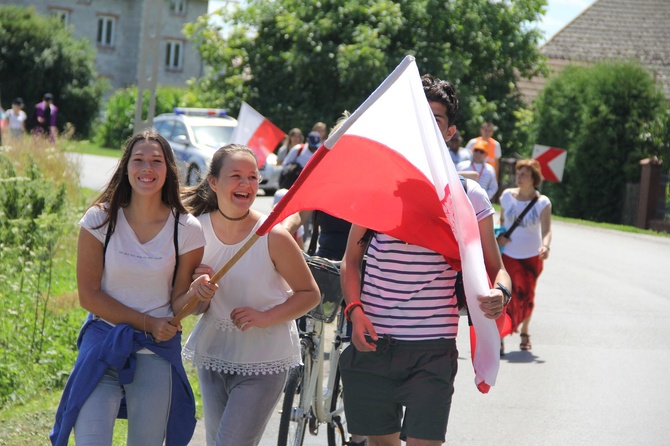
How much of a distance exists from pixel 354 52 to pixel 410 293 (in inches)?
1053

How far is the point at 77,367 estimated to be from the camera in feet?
14.5

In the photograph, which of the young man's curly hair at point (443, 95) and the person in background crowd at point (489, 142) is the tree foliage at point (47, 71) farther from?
the young man's curly hair at point (443, 95)

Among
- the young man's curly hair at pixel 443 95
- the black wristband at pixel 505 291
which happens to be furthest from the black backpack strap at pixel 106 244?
the black wristband at pixel 505 291

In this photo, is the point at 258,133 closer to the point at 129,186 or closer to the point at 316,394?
the point at 316,394

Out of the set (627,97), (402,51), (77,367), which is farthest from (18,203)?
(402,51)

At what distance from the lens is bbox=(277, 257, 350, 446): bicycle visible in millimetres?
5714

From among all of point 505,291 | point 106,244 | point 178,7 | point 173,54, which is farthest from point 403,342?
point 178,7

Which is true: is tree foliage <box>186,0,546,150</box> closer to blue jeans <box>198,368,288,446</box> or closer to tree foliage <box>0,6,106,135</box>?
tree foliage <box>0,6,106,135</box>

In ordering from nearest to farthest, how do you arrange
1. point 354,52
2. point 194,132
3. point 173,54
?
point 194,132
point 354,52
point 173,54

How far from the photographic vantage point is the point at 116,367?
14.4 feet

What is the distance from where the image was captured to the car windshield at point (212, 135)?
25734 mm

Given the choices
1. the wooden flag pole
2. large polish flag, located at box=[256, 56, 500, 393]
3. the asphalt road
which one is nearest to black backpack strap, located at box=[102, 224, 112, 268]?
the wooden flag pole

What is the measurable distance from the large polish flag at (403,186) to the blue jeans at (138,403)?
747mm

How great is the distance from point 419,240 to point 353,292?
35 centimetres
